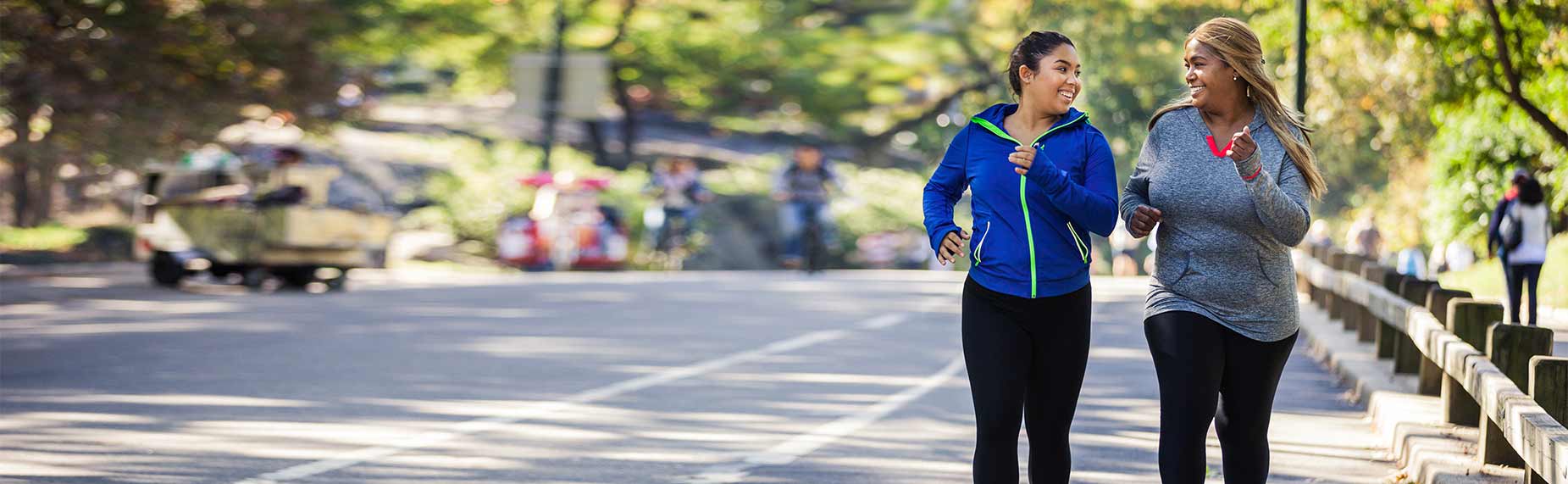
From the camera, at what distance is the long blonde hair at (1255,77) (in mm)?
5254

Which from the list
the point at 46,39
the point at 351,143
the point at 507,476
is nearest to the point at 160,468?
Result: the point at 507,476

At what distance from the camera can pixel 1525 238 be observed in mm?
15945

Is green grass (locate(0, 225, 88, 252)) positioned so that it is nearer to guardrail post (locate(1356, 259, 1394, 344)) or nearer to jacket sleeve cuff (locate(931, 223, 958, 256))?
guardrail post (locate(1356, 259, 1394, 344))

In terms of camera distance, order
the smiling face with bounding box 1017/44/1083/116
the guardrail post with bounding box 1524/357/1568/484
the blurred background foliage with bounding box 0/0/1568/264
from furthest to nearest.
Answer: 1. the blurred background foliage with bounding box 0/0/1568/264
2. the guardrail post with bounding box 1524/357/1568/484
3. the smiling face with bounding box 1017/44/1083/116

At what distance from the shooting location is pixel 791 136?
5156 cm

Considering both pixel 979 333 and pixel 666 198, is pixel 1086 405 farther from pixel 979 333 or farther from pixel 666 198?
pixel 666 198

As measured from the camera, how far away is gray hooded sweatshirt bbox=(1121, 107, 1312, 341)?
524 centimetres

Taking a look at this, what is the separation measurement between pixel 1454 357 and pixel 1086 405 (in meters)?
3.08

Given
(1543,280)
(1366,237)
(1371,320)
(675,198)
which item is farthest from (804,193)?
(1371,320)

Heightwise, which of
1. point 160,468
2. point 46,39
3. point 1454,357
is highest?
point 46,39

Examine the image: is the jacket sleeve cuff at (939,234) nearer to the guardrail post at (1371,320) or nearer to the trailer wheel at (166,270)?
the guardrail post at (1371,320)

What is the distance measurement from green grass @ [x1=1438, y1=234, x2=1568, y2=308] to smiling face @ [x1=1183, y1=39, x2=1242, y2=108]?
14636 millimetres

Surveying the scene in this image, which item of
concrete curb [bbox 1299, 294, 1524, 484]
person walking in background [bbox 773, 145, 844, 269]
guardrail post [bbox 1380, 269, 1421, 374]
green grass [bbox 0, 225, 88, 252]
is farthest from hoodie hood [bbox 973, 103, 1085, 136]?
green grass [bbox 0, 225, 88, 252]

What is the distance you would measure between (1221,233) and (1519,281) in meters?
11.9
